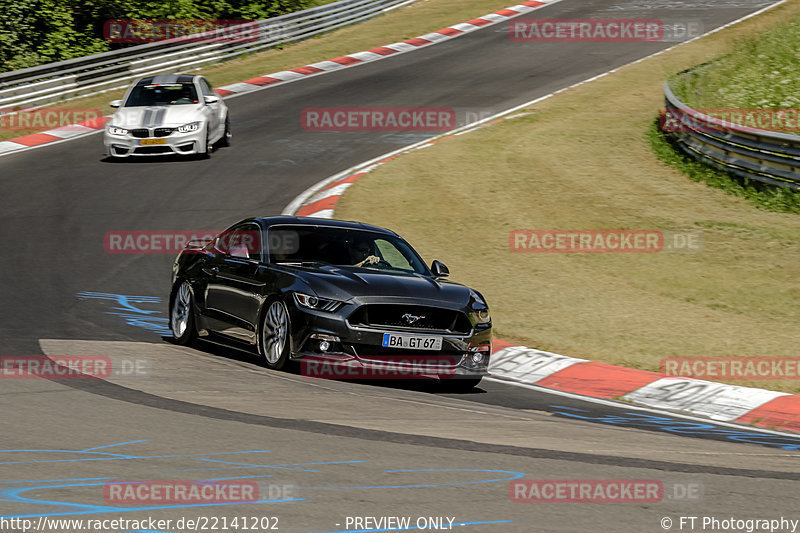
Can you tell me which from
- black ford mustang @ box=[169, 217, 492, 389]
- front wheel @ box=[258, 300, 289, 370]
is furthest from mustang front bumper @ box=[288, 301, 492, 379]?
front wheel @ box=[258, 300, 289, 370]

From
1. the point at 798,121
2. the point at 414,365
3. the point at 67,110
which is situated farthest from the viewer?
the point at 67,110

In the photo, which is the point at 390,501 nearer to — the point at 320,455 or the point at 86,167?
the point at 320,455

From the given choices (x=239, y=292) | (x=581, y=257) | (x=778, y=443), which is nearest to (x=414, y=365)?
(x=239, y=292)

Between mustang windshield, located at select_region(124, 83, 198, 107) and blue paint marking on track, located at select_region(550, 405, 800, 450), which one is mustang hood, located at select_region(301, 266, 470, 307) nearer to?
blue paint marking on track, located at select_region(550, 405, 800, 450)

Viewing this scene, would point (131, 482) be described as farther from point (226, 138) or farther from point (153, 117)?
point (226, 138)

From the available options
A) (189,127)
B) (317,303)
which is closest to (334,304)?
(317,303)

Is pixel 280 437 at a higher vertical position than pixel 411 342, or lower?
higher

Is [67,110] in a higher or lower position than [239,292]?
lower

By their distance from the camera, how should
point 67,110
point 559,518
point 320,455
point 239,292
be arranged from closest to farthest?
point 559,518 → point 320,455 → point 239,292 → point 67,110

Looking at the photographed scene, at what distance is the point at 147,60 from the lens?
30281mm

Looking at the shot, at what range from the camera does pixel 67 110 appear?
27.0 metres

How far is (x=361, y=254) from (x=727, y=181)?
10.8m

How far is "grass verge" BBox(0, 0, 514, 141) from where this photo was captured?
29219 mm

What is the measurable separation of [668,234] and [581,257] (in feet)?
5.71
